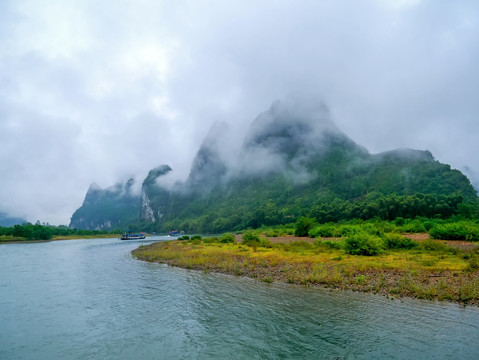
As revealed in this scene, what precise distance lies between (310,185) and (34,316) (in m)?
179

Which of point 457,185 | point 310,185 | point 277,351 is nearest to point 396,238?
point 277,351

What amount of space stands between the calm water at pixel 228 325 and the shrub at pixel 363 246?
16.1 meters

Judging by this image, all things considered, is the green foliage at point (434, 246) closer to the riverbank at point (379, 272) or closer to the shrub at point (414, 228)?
the riverbank at point (379, 272)

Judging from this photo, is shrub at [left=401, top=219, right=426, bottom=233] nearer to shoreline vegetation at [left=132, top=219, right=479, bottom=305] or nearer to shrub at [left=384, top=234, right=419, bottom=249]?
shrub at [left=384, top=234, right=419, bottom=249]

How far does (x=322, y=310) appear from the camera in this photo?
53.5 feet

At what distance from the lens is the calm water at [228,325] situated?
38.1 ft

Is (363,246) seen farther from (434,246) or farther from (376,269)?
(434,246)

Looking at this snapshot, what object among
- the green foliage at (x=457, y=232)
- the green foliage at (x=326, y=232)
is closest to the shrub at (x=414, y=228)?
the green foliage at (x=457, y=232)

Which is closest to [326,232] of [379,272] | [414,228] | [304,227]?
[304,227]

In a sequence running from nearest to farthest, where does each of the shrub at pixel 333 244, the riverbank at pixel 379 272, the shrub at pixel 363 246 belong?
the riverbank at pixel 379 272 → the shrub at pixel 363 246 → the shrub at pixel 333 244

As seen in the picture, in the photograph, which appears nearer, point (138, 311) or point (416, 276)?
point (138, 311)

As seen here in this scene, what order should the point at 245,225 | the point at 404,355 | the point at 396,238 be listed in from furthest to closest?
the point at 245,225 < the point at 396,238 < the point at 404,355

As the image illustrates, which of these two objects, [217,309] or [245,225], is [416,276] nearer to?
[217,309]

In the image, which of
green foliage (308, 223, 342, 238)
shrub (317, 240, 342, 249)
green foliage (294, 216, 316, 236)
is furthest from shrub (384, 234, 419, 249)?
green foliage (294, 216, 316, 236)
